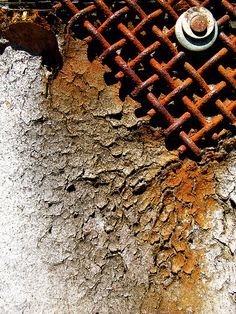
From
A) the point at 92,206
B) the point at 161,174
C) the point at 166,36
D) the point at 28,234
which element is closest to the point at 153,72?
the point at 166,36

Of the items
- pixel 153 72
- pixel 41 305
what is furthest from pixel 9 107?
pixel 41 305

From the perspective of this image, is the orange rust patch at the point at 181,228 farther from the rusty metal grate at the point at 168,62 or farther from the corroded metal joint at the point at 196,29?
the corroded metal joint at the point at 196,29

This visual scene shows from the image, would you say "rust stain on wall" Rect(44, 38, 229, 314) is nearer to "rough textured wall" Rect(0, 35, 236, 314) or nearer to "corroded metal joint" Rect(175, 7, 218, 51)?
"rough textured wall" Rect(0, 35, 236, 314)

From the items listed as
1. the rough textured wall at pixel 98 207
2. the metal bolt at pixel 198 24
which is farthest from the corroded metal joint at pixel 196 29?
the rough textured wall at pixel 98 207

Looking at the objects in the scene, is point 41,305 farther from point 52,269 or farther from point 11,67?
point 11,67

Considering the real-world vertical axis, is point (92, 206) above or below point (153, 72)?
below

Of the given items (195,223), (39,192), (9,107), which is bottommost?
(195,223)
